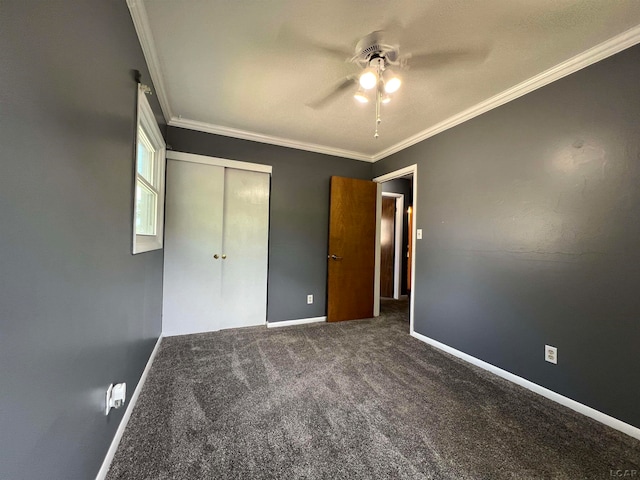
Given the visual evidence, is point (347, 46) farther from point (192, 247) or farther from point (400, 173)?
point (192, 247)

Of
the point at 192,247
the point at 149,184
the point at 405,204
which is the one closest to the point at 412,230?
the point at 405,204

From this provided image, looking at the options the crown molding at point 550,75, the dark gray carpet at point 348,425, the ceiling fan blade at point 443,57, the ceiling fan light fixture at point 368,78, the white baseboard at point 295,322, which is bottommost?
the dark gray carpet at point 348,425

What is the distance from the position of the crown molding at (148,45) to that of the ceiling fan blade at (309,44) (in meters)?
0.81

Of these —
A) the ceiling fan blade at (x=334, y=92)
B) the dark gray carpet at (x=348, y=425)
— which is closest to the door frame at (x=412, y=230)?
the dark gray carpet at (x=348, y=425)

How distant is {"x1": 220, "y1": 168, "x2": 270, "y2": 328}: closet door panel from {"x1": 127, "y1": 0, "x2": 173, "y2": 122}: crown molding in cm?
103

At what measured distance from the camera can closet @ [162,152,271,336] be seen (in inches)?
111

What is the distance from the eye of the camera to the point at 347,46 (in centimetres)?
170

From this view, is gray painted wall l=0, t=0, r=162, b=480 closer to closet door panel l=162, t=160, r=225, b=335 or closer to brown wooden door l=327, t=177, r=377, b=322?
closet door panel l=162, t=160, r=225, b=335

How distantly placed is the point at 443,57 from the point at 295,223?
2.31 meters

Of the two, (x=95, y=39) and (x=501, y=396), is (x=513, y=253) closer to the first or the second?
Result: (x=501, y=396)

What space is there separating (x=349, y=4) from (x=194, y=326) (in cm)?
323

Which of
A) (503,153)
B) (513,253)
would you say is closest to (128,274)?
(513,253)

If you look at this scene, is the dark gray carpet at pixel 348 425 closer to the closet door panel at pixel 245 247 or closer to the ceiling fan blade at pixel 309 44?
the closet door panel at pixel 245 247

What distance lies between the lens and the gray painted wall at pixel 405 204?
5.06 meters
